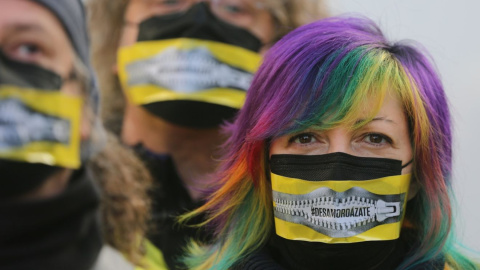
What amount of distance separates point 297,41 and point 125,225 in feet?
3.89

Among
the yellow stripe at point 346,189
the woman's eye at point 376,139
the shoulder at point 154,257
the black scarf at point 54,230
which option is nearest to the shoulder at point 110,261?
the black scarf at point 54,230

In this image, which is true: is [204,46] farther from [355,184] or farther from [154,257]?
[355,184]

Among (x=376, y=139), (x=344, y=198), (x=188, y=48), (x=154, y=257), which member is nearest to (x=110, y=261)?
(x=154, y=257)

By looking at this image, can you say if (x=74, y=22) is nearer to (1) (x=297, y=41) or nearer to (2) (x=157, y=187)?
(1) (x=297, y=41)

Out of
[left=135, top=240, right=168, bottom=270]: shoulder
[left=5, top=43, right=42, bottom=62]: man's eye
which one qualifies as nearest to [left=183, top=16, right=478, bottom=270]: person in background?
[left=135, top=240, right=168, bottom=270]: shoulder

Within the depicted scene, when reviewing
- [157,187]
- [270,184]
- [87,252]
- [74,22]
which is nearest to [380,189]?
[270,184]

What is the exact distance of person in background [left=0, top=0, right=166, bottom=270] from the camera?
2883 millimetres

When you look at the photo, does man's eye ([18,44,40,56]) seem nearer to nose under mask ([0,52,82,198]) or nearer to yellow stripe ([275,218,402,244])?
nose under mask ([0,52,82,198])

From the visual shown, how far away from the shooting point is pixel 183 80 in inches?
181

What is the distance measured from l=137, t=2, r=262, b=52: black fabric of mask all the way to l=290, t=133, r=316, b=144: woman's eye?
1541 millimetres

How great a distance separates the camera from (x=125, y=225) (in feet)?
12.4

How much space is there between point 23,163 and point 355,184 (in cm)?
127

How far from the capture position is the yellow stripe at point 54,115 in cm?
289

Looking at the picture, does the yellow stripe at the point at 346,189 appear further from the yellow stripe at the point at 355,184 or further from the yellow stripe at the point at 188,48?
the yellow stripe at the point at 188,48
